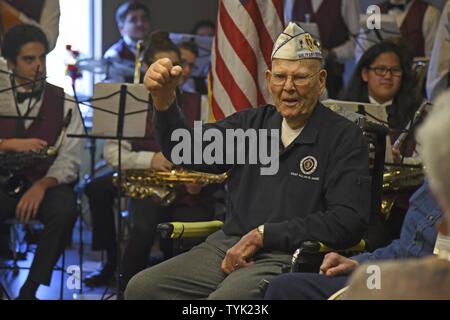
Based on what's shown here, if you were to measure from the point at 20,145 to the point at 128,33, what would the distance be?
3063 mm

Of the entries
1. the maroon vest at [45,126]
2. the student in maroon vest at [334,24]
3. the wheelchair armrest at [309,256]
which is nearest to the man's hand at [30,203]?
the maroon vest at [45,126]

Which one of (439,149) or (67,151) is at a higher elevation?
(439,149)

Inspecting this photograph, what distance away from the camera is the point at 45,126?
17.6 feet

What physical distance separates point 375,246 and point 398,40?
1.52 meters

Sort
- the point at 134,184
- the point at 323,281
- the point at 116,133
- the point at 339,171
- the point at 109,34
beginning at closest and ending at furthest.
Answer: the point at 323,281 < the point at 339,171 < the point at 116,133 < the point at 134,184 < the point at 109,34

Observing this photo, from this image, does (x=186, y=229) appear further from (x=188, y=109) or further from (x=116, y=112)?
(x=188, y=109)

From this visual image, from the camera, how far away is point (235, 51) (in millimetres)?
5027

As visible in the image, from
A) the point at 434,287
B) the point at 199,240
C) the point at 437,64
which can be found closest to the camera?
the point at 434,287

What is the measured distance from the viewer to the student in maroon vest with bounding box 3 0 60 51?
6.17 m

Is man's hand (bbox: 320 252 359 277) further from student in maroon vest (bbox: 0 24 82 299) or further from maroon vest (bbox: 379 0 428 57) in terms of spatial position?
maroon vest (bbox: 379 0 428 57)

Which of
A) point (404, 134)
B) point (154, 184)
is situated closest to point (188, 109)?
point (154, 184)

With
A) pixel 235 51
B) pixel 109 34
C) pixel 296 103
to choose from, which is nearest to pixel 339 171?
pixel 296 103

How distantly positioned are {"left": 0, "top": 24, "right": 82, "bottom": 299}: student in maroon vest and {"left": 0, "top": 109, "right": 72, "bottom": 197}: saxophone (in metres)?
0.02

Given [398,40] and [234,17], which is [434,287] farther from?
[398,40]
